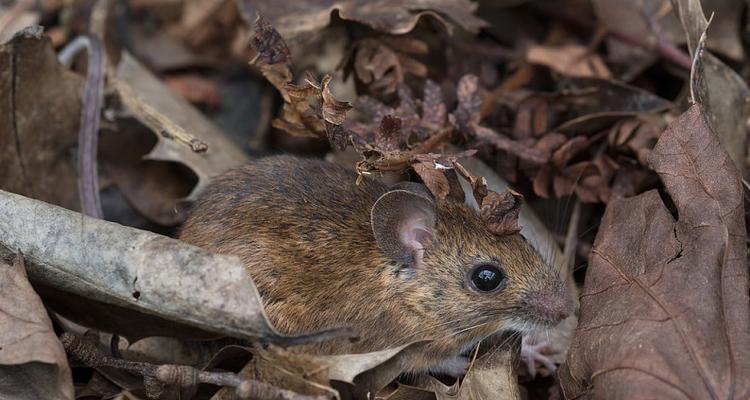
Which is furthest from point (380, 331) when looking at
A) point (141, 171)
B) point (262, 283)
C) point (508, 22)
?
point (508, 22)

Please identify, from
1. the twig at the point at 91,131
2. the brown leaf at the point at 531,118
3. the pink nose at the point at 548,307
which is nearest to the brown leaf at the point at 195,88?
the twig at the point at 91,131

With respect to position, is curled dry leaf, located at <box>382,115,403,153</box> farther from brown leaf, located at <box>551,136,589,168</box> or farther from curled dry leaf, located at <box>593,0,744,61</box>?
curled dry leaf, located at <box>593,0,744,61</box>

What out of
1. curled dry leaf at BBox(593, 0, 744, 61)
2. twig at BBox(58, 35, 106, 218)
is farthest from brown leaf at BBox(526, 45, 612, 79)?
twig at BBox(58, 35, 106, 218)

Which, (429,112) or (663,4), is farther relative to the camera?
(663,4)

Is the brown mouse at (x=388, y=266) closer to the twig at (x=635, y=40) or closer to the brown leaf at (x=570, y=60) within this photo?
the brown leaf at (x=570, y=60)

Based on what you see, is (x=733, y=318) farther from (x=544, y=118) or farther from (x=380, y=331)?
(x=544, y=118)

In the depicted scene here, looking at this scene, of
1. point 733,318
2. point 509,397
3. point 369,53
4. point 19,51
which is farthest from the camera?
point 369,53

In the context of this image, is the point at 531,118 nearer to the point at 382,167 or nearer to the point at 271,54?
the point at 382,167
